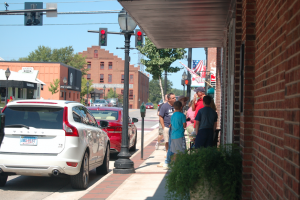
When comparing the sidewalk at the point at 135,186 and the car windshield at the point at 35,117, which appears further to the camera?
the car windshield at the point at 35,117

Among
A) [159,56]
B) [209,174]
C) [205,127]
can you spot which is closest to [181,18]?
[205,127]

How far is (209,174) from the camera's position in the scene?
5.00 m

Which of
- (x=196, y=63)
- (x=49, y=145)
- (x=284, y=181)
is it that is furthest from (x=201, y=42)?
(x=196, y=63)

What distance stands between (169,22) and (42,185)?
429cm

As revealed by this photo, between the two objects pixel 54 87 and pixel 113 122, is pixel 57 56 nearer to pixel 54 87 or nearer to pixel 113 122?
pixel 54 87

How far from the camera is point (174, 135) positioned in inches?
326

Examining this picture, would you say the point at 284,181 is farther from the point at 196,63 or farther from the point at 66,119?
the point at 196,63

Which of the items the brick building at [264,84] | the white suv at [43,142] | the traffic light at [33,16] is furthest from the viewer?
the traffic light at [33,16]

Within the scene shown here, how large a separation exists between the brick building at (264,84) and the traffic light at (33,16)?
11.7 metres

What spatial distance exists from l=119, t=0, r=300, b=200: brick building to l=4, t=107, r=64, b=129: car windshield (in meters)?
2.42

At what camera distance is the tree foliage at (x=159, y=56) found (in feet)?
76.1

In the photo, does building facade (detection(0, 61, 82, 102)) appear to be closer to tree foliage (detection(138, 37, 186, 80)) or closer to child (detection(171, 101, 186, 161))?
tree foliage (detection(138, 37, 186, 80))

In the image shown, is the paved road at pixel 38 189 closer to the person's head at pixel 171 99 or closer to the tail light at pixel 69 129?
the tail light at pixel 69 129

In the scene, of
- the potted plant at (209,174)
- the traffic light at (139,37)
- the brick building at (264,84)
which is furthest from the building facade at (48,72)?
the potted plant at (209,174)
